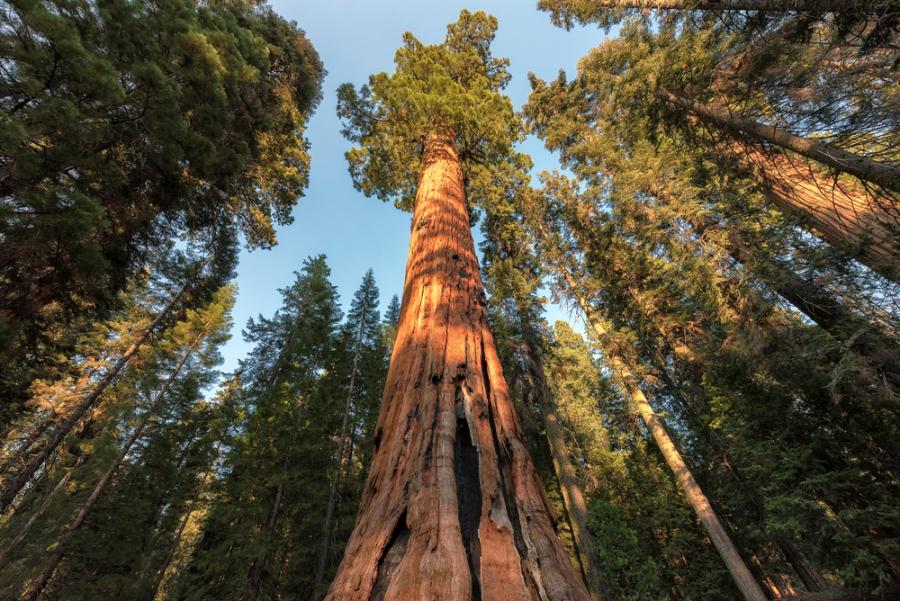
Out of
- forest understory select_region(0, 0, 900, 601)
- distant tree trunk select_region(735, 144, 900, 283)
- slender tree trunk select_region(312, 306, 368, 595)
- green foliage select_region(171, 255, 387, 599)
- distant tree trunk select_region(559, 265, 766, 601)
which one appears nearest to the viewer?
forest understory select_region(0, 0, 900, 601)

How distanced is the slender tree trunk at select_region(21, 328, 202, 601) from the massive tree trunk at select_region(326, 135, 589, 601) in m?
12.1

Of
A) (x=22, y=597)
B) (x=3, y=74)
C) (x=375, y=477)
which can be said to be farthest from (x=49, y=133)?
(x=22, y=597)

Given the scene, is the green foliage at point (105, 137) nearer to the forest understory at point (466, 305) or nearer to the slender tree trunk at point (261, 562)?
the forest understory at point (466, 305)

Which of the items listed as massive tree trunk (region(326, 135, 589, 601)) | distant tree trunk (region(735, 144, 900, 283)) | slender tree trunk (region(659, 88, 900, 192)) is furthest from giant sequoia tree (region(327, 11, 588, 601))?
distant tree trunk (region(735, 144, 900, 283))

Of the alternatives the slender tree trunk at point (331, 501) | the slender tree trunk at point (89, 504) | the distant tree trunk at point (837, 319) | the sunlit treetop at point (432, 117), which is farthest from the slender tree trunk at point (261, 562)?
the distant tree trunk at point (837, 319)

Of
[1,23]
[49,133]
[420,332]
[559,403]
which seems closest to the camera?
[420,332]

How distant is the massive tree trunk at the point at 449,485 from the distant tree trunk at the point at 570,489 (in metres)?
7.03

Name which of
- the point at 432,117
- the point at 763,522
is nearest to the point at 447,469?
the point at 432,117

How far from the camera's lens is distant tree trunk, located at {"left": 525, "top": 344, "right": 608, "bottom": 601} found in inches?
284

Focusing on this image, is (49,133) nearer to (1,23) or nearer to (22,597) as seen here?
(1,23)

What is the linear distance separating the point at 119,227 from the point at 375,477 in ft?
21.7

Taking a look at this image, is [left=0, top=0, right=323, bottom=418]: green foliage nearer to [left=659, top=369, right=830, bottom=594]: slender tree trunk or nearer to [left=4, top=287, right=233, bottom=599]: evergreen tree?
[left=4, top=287, right=233, bottom=599]: evergreen tree

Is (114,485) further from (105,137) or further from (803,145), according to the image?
(803,145)

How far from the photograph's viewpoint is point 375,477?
1.49 meters
